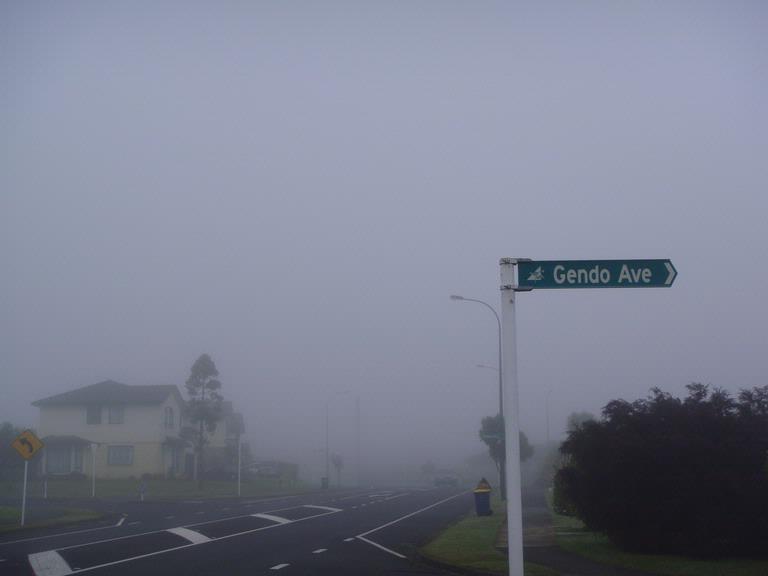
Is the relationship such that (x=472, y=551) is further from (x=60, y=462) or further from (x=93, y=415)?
(x=93, y=415)

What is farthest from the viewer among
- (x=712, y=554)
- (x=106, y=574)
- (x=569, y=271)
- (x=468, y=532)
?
(x=468, y=532)

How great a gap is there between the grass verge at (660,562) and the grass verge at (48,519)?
17.5m

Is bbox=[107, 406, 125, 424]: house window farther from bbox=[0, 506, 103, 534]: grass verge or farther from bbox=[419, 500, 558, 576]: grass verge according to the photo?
bbox=[419, 500, 558, 576]: grass verge

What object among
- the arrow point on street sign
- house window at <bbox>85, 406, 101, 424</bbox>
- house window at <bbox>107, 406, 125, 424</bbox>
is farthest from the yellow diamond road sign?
house window at <bbox>85, 406, 101, 424</bbox>

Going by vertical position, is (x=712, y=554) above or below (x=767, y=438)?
below

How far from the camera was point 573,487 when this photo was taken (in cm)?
1962

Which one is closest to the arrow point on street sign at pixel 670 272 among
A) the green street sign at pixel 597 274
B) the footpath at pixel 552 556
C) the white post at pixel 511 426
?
the green street sign at pixel 597 274

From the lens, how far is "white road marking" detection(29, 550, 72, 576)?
1645 centimetres

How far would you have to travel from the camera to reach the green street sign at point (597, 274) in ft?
38.7

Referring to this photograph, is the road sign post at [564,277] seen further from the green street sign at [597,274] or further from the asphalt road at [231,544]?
the asphalt road at [231,544]

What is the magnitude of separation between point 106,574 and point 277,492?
4826 cm

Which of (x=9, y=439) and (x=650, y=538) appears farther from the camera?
(x=9, y=439)

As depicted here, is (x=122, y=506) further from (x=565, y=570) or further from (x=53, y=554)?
(x=565, y=570)

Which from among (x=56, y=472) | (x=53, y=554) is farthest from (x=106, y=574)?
(x=56, y=472)
